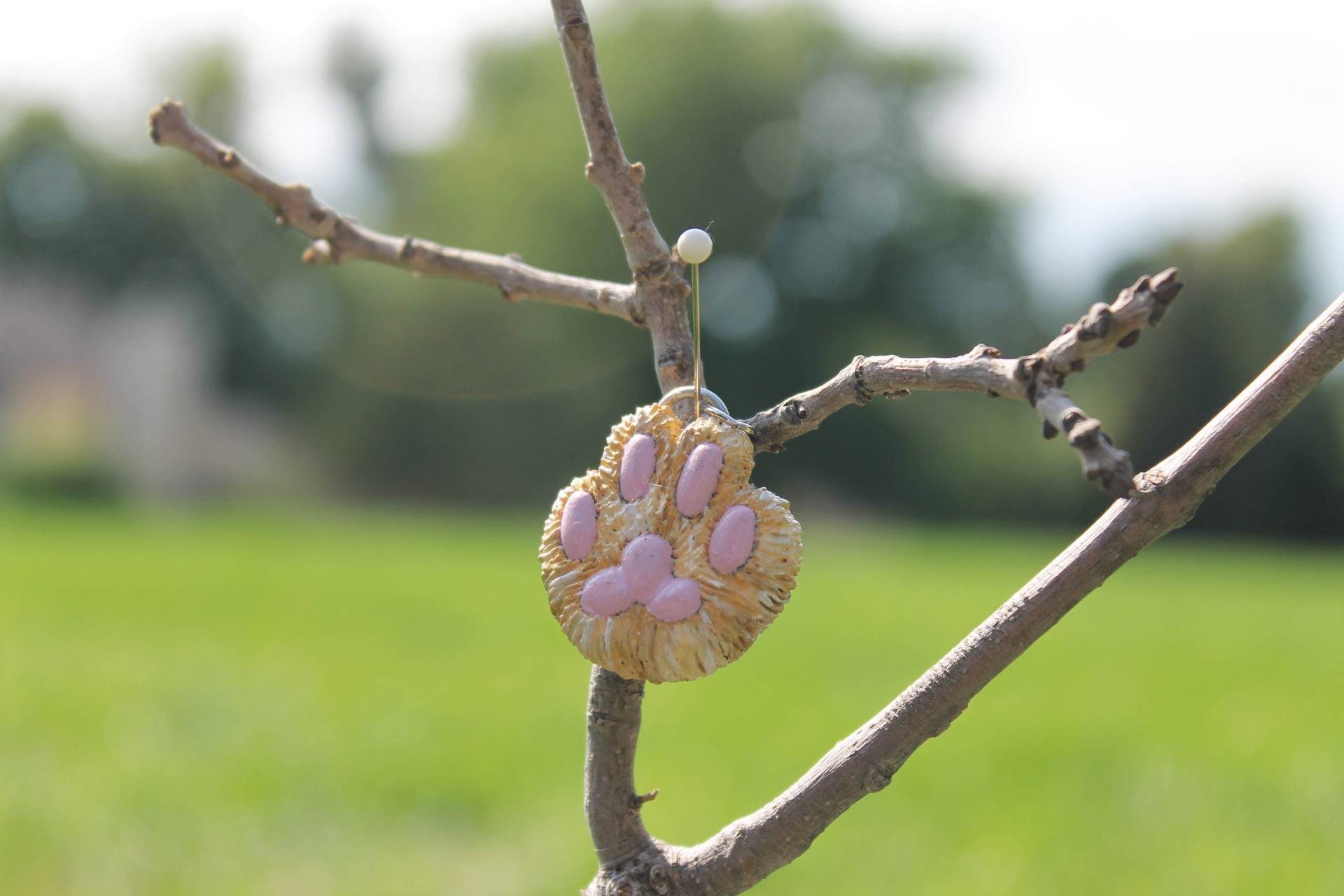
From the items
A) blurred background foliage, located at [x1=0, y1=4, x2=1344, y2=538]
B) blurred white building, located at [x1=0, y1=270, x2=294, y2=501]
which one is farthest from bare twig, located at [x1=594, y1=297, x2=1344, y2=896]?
blurred white building, located at [x1=0, y1=270, x2=294, y2=501]

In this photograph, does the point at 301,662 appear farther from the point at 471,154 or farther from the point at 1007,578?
the point at 471,154

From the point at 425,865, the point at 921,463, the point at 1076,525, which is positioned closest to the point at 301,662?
the point at 425,865

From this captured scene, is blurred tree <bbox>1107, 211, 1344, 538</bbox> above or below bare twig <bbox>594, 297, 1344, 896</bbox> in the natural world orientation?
above

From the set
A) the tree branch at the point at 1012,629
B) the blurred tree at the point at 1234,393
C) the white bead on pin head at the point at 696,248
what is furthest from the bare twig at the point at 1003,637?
the blurred tree at the point at 1234,393

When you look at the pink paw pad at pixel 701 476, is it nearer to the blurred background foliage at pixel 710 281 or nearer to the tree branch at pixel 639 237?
the tree branch at pixel 639 237

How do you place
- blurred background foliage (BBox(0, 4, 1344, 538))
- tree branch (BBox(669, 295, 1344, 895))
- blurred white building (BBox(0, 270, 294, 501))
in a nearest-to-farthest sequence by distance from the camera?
tree branch (BBox(669, 295, 1344, 895))
blurred background foliage (BBox(0, 4, 1344, 538))
blurred white building (BBox(0, 270, 294, 501))

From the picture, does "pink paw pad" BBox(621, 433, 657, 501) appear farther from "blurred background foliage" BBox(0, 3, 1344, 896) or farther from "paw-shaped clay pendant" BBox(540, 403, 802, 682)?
"blurred background foliage" BBox(0, 3, 1344, 896)

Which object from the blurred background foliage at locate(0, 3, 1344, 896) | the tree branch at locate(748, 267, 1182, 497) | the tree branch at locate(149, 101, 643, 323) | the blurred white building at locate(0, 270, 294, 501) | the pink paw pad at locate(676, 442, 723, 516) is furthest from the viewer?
the blurred white building at locate(0, 270, 294, 501)
